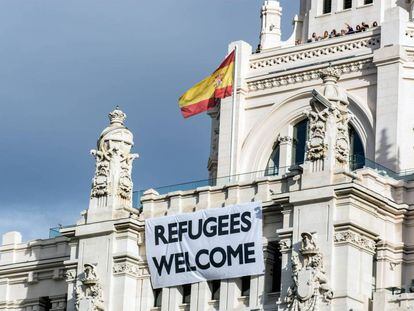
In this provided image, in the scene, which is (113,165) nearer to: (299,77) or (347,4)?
(299,77)

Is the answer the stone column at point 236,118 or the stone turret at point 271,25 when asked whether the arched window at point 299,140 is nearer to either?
the stone column at point 236,118

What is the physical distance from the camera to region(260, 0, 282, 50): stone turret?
397ft

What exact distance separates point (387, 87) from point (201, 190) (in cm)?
1253

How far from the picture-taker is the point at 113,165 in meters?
110

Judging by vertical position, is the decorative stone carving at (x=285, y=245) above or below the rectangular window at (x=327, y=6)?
below

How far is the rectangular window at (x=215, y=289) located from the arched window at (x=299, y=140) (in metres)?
11.4

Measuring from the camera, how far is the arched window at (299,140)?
116m

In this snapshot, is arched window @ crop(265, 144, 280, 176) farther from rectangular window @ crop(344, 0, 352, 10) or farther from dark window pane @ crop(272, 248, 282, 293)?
dark window pane @ crop(272, 248, 282, 293)

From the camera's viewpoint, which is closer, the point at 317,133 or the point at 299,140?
the point at 317,133

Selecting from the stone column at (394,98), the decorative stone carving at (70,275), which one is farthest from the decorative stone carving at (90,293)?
the stone column at (394,98)

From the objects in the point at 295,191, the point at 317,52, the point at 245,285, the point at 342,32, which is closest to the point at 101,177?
the point at 245,285

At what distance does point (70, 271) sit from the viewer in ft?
361

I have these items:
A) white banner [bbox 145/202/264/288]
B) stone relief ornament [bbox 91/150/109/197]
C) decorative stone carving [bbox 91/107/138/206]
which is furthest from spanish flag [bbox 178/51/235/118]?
white banner [bbox 145/202/264/288]

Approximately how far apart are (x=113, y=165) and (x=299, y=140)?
11511 millimetres
